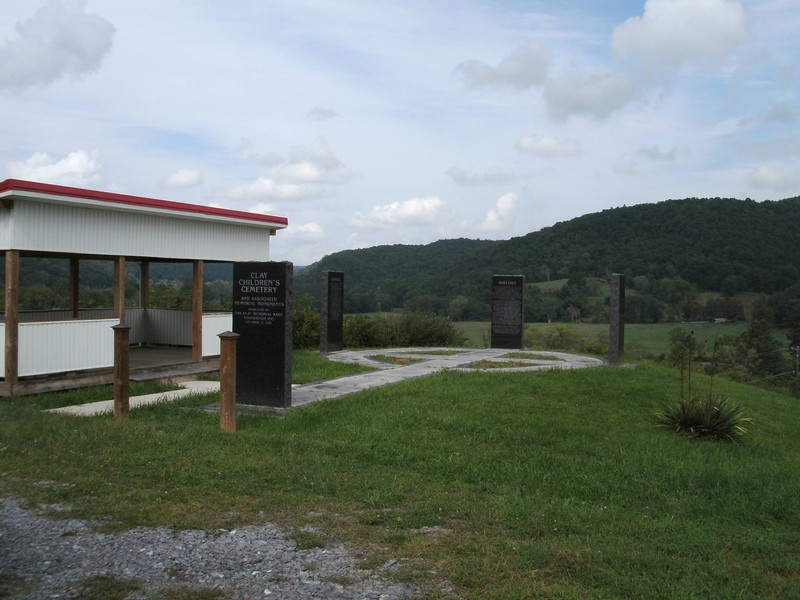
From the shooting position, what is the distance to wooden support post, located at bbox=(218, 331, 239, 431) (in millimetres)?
8258

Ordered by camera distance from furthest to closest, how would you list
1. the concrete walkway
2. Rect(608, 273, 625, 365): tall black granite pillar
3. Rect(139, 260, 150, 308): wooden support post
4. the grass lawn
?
Rect(139, 260, 150, 308): wooden support post, Rect(608, 273, 625, 365): tall black granite pillar, the concrete walkway, the grass lawn

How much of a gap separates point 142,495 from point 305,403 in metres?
4.42

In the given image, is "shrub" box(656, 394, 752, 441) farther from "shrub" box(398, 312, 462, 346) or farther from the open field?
the open field

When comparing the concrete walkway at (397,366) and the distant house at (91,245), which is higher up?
the distant house at (91,245)

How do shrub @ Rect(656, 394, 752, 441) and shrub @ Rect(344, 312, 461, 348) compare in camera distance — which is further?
shrub @ Rect(344, 312, 461, 348)

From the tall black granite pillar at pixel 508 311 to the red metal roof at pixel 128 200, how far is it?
6.72m

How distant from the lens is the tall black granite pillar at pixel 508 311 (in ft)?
65.3

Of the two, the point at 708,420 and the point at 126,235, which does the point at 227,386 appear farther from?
the point at 708,420

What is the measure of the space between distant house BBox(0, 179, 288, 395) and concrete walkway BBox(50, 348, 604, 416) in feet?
4.87

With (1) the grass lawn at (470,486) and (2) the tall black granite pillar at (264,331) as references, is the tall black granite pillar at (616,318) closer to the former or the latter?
(1) the grass lawn at (470,486)

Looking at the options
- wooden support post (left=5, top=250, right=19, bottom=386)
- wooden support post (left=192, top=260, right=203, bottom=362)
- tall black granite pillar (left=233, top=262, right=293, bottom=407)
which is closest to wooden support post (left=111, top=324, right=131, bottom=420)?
tall black granite pillar (left=233, top=262, right=293, bottom=407)

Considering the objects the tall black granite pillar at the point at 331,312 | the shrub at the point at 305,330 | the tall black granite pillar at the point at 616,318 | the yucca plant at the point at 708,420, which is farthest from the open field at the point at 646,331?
the yucca plant at the point at 708,420

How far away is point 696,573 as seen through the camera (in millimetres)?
4160

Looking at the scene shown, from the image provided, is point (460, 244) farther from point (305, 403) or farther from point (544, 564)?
point (544, 564)
